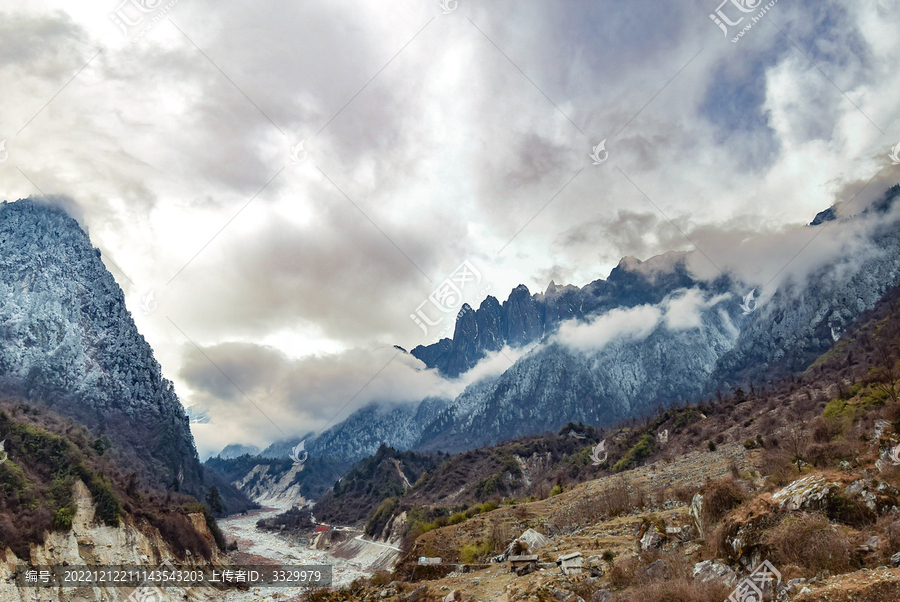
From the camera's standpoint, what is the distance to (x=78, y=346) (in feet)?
428

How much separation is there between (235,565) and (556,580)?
78.6 m

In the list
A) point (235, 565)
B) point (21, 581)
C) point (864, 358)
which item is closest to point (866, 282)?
point (864, 358)

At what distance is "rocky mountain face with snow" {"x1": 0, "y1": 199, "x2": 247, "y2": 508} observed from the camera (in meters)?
116

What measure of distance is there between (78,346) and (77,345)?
51 cm

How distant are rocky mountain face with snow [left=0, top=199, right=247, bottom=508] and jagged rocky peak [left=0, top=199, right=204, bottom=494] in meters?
0.29

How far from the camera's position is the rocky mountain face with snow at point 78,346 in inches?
4564

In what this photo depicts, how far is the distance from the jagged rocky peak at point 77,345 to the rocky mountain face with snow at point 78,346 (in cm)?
29

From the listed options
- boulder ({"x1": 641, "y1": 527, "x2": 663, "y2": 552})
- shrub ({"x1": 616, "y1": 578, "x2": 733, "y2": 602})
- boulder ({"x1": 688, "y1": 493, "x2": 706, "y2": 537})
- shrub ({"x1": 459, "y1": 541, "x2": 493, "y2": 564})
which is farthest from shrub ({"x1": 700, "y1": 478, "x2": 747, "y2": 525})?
shrub ({"x1": 459, "y1": 541, "x2": 493, "y2": 564})

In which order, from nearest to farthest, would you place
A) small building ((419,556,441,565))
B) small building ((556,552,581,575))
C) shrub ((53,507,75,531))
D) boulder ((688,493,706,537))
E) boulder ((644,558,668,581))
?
1. boulder ((644,558,668,581))
2. boulder ((688,493,706,537))
3. small building ((556,552,581,575))
4. small building ((419,556,441,565))
5. shrub ((53,507,75,531))

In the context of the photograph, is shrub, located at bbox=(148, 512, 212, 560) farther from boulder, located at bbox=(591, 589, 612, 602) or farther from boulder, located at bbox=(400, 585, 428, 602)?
boulder, located at bbox=(591, 589, 612, 602)

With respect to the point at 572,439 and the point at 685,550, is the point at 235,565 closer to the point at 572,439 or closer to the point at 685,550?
the point at 685,550

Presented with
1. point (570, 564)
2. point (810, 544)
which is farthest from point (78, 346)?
point (810, 544)

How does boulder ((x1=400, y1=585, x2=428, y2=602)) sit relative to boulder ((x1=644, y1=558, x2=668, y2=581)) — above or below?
below

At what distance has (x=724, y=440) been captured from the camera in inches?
2426
